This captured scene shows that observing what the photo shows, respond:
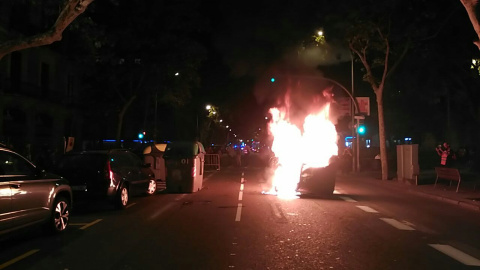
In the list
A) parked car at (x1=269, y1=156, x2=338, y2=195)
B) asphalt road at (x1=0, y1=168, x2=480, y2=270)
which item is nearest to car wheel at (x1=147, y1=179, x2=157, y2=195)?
asphalt road at (x1=0, y1=168, x2=480, y2=270)

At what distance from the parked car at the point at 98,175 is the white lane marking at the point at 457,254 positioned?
7714 mm

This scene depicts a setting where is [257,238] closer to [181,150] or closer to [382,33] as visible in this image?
[181,150]

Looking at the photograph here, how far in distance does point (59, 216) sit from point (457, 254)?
7.28 meters

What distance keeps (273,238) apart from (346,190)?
398 inches

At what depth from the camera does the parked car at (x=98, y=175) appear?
1122 centimetres

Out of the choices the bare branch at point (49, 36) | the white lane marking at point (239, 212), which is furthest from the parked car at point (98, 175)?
the white lane marking at point (239, 212)

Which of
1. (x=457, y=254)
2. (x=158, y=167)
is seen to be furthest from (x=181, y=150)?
(x=457, y=254)

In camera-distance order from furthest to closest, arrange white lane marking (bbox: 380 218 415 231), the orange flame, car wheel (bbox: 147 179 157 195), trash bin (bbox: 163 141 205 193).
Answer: the orange flame
trash bin (bbox: 163 141 205 193)
car wheel (bbox: 147 179 157 195)
white lane marking (bbox: 380 218 415 231)

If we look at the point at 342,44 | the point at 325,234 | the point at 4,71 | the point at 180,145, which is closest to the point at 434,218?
the point at 325,234

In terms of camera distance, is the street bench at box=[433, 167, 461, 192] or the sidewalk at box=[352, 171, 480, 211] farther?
the street bench at box=[433, 167, 461, 192]

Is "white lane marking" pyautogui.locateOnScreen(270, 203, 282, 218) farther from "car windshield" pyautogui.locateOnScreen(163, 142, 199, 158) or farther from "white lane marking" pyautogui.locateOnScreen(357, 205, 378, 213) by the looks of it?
"car windshield" pyautogui.locateOnScreen(163, 142, 199, 158)

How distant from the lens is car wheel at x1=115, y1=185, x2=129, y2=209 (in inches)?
462

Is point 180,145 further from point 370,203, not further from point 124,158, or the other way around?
point 370,203

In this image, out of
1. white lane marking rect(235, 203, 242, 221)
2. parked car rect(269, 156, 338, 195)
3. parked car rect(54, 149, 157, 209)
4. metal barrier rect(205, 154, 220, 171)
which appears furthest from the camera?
metal barrier rect(205, 154, 220, 171)
